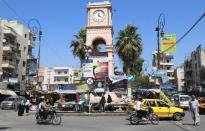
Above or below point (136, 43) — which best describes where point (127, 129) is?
below

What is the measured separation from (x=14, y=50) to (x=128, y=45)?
29.7 m

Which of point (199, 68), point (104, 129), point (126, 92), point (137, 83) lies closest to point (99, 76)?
point (126, 92)

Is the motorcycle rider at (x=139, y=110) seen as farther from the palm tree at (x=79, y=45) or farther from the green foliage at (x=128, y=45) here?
the palm tree at (x=79, y=45)

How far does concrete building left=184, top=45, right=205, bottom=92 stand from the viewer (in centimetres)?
9138

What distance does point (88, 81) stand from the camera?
30531 millimetres

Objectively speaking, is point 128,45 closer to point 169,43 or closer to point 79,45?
point 79,45

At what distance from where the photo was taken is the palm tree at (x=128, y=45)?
53.7m

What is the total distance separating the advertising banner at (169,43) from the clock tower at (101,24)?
18.1 m

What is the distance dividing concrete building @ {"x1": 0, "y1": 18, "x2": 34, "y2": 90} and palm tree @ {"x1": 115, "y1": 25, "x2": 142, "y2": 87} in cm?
2232

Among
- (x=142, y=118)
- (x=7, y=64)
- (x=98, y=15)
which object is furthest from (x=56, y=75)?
(x=142, y=118)

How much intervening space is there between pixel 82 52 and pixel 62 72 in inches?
2831

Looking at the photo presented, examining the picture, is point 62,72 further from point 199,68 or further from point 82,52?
point 82,52

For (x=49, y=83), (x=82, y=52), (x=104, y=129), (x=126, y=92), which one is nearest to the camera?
(x=104, y=129)

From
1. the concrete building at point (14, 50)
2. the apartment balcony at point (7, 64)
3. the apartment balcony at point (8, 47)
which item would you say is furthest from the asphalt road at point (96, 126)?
the apartment balcony at point (8, 47)
